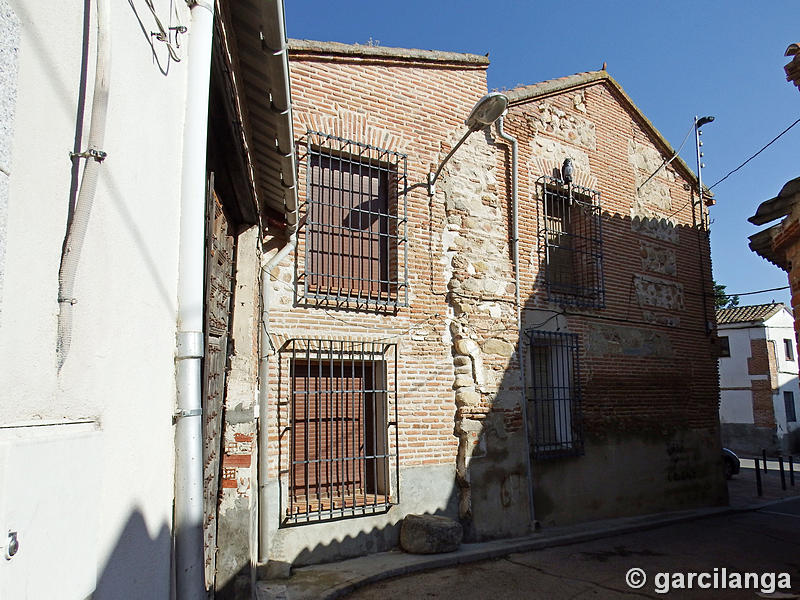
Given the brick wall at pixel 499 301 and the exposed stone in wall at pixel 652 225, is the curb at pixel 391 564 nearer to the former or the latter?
the brick wall at pixel 499 301

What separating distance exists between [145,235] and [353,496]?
491cm

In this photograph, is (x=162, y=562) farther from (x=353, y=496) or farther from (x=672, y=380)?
(x=672, y=380)

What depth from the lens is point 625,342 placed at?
9.36 meters

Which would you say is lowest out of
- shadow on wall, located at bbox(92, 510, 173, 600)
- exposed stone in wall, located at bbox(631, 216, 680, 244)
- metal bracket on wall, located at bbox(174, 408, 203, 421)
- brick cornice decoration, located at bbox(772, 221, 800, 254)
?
shadow on wall, located at bbox(92, 510, 173, 600)

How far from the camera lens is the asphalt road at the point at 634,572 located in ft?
17.9

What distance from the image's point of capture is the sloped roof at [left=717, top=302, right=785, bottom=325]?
23.3 m

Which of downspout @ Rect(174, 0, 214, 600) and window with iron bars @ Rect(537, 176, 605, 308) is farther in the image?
window with iron bars @ Rect(537, 176, 605, 308)

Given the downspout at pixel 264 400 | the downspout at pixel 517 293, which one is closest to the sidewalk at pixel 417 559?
the downspout at pixel 264 400

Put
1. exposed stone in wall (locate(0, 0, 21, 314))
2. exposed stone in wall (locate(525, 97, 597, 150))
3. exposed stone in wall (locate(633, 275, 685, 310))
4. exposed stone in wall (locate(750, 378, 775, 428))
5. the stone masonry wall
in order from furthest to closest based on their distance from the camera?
exposed stone in wall (locate(750, 378, 775, 428)), exposed stone in wall (locate(633, 275, 685, 310)), exposed stone in wall (locate(525, 97, 597, 150)), the stone masonry wall, exposed stone in wall (locate(0, 0, 21, 314))

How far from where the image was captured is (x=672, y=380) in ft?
32.7

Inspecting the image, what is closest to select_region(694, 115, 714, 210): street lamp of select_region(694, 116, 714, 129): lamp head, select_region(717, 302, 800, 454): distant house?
select_region(694, 116, 714, 129): lamp head

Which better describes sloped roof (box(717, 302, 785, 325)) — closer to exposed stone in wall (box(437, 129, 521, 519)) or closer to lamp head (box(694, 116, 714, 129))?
lamp head (box(694, 116, 714, 129))

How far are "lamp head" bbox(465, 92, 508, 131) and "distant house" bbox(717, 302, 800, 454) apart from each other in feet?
63.8

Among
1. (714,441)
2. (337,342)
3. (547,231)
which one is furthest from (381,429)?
(714,441)
